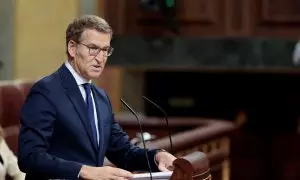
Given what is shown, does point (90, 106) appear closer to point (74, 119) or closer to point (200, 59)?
point (74, 119)

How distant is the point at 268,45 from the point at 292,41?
175 mm

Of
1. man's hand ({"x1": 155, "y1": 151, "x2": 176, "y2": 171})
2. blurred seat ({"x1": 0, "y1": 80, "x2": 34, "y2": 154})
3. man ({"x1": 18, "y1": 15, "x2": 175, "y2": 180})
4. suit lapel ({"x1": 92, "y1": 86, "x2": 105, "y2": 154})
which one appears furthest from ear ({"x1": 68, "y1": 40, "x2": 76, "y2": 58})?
blurred seat ({"x1": 0, "y1": 80, "x2": 34, "y2": 154})

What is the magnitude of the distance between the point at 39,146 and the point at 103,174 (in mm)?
164

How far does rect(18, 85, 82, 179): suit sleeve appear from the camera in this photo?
6.31 feet

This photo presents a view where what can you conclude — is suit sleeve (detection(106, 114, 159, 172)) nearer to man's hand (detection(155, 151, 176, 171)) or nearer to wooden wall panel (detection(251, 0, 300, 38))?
man's hand (detection(155, 151, 176, 171))

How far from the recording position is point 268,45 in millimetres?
6141

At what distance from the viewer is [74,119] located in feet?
6.61

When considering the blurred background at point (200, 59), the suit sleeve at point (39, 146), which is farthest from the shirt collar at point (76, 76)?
the blurred background at point (200, 59)

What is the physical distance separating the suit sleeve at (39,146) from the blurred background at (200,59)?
13.0 ft

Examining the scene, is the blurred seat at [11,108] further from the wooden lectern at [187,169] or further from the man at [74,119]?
the wooden lectern at [187,169]

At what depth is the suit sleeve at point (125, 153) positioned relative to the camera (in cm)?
217

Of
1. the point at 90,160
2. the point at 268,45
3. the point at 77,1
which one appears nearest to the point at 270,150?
the point at 268,45

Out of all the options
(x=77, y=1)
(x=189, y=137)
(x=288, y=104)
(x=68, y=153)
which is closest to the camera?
(x=68, y=153)

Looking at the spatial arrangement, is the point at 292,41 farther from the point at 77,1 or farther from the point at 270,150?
the point at 77,1
